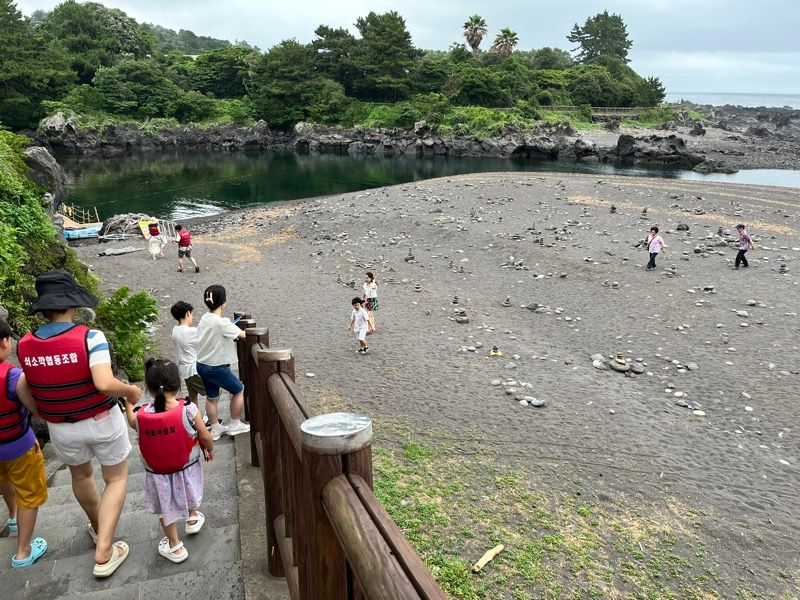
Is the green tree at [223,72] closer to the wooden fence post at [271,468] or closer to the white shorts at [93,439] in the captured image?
the white shorts at [93,439]

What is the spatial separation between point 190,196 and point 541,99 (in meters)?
55.4

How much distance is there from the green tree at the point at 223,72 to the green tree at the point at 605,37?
66.9 metres

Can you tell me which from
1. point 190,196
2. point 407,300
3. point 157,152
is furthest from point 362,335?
point 157,152

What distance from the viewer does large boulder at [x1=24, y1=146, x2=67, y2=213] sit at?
24.1 meters

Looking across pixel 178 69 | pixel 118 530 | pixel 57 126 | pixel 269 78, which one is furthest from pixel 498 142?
pixel 118 530

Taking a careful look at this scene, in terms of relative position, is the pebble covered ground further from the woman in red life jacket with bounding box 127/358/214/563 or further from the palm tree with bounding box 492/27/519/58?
the palm tree with bounding box 492/27/519/58

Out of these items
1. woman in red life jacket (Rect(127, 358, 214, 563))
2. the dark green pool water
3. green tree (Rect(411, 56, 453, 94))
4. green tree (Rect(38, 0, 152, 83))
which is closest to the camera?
woman in red life jacket (Rect(127, 358, 214, 563))

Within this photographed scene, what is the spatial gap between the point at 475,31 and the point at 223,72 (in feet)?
136

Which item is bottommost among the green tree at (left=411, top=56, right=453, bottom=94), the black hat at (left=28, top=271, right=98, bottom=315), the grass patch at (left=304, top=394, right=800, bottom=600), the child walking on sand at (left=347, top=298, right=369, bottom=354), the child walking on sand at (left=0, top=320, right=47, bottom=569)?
the grass patch at (left=304, top=394, right=800, bottom=600)

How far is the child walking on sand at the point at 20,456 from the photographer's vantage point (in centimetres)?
367

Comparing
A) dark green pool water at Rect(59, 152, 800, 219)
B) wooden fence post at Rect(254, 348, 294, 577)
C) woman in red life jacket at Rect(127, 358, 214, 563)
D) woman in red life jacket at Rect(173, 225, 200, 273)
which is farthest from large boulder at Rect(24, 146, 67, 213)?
wooden fence post at Rect(254, 348, 294, 577)

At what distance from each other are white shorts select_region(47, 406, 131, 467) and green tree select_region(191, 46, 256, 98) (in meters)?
90.2

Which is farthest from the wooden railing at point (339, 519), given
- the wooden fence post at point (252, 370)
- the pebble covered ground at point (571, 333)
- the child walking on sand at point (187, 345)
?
the pebble covered ground at point (571, 333)

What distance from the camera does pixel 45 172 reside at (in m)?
25.2
